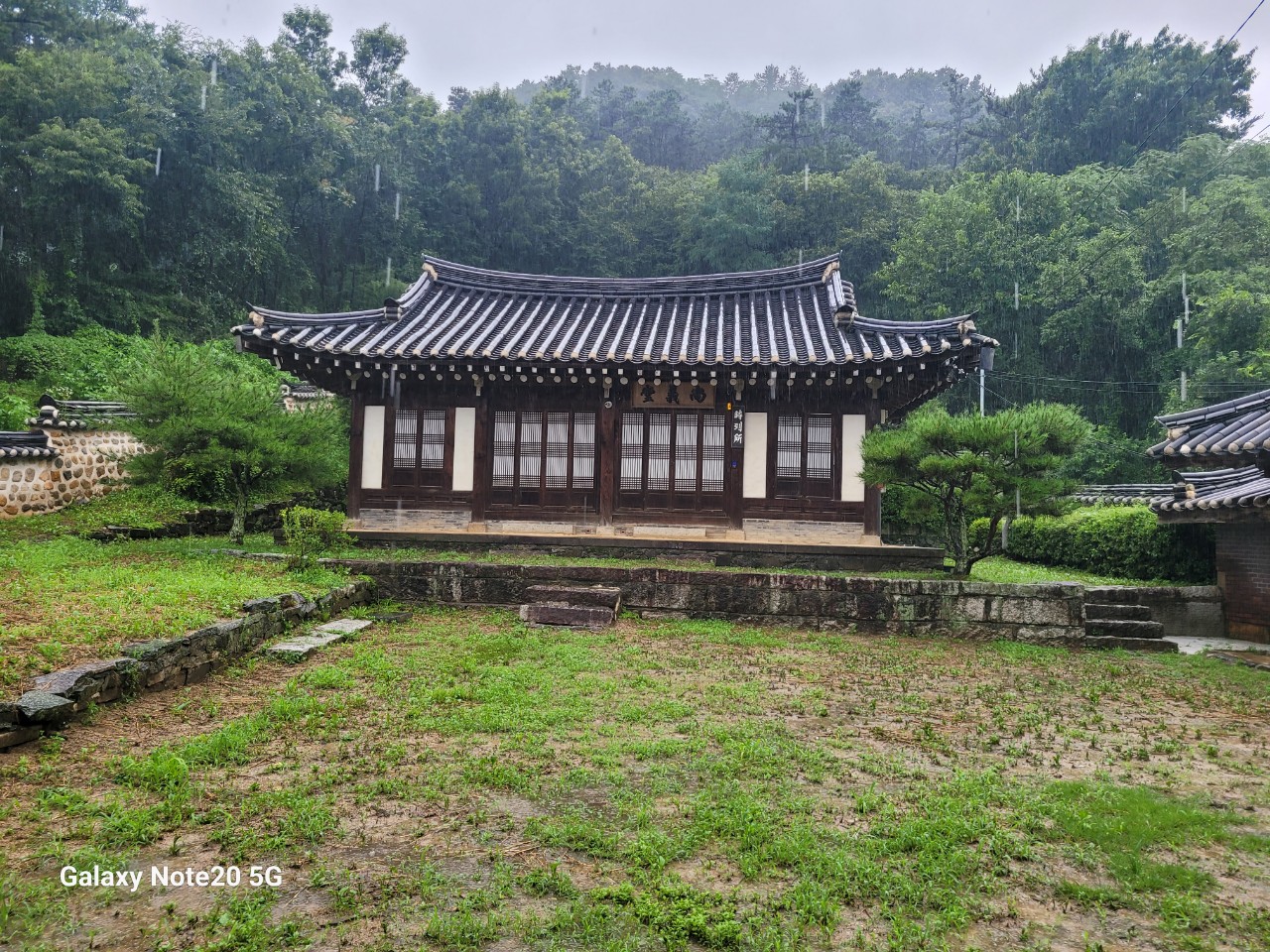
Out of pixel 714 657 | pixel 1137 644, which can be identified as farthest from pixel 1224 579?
pixel 714 657

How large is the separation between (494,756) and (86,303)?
3078 cm

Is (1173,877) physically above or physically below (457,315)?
below

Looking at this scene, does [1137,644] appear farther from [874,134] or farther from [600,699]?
[874,134]

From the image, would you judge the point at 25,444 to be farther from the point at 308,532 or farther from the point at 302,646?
the point at 302,646

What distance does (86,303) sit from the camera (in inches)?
1065

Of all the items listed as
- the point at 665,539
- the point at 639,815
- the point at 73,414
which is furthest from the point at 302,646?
the point at 73,414

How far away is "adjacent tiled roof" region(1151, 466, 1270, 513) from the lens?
10047mm

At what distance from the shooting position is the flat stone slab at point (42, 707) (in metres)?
4.88

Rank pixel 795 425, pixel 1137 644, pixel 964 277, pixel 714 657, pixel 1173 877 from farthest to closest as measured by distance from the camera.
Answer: pixel 964 277 < pixel 795 425 < pixel 1137 644 < pixel 714 657 < pixel 1173 877

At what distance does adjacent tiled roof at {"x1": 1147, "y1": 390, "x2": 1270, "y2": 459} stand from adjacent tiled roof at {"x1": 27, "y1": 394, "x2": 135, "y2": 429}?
60.8 feet

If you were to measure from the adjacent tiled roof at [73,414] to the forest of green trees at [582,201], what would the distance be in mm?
5399

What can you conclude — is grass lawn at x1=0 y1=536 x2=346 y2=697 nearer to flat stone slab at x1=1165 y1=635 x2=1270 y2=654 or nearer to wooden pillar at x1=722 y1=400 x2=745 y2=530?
wooden pillar at x1=722 y1=400 x2=745 y2=530

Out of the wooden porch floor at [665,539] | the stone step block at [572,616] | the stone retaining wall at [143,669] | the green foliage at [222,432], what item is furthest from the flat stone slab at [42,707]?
the wooden porch floor at [665,539]

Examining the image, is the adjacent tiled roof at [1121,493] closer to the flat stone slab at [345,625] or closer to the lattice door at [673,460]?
the lattice door at [673,460]
